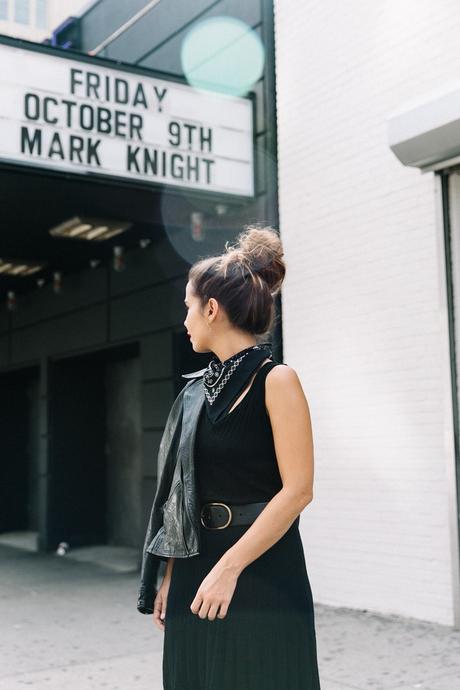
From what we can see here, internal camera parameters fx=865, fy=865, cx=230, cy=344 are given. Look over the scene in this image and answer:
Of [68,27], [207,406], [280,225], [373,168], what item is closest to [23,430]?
[68,27]

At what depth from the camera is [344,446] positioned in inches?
285

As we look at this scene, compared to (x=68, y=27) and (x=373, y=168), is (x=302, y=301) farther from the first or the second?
(x=68, y=27)

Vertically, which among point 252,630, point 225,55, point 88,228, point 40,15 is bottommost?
point 252,630

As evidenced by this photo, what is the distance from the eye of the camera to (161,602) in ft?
8.37

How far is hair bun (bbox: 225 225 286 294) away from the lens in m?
2.45

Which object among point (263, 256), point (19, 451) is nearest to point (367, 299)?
point (263, 256)

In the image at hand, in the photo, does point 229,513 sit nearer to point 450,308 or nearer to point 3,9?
point 450,308

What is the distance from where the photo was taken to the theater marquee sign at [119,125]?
7117mm

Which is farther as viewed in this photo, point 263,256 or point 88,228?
point 88,228

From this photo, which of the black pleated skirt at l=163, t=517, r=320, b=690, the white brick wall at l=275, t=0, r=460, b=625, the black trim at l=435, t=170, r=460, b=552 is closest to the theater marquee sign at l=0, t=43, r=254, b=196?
the white brick wall at l=275, t=0, r=460, b=625

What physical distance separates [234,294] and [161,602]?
3.07ft

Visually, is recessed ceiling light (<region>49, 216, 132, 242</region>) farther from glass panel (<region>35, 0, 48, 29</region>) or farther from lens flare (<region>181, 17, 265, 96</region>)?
glass panel (<region>35, 0, 48, 29</region>)

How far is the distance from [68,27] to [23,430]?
6366 mm

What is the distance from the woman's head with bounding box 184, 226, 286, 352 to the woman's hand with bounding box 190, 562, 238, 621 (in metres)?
0.63
